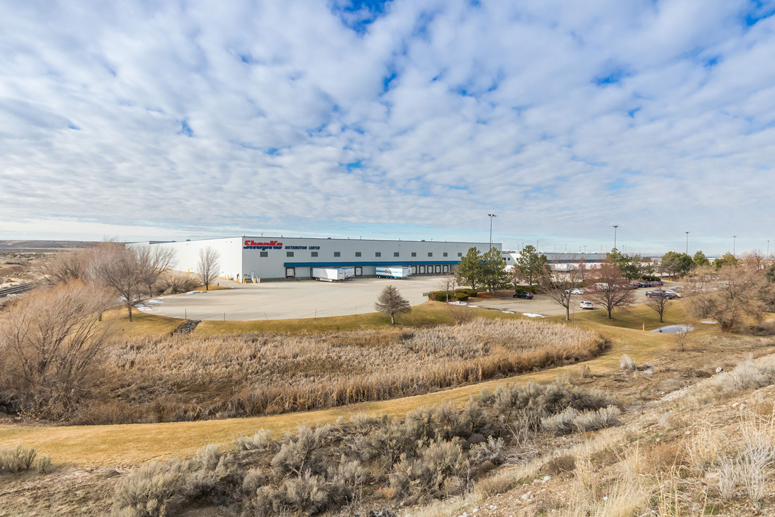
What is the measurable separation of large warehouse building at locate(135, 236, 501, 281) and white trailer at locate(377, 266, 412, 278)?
2531 mm

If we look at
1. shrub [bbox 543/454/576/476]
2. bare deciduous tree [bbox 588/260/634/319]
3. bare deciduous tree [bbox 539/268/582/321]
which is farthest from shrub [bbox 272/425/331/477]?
bare deciduous tree [bbox 588/260/634/319]

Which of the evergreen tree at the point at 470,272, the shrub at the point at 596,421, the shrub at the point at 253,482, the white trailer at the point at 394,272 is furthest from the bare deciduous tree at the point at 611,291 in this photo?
the shrub at the point at 253,482

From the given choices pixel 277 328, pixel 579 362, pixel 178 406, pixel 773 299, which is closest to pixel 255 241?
pixel 277 328

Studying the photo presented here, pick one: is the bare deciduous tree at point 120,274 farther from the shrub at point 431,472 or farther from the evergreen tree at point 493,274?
the evergreen tree at point 493,274

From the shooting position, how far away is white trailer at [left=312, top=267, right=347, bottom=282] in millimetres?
55031

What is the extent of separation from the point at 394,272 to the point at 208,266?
2960 cm

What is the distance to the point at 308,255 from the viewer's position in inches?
2292

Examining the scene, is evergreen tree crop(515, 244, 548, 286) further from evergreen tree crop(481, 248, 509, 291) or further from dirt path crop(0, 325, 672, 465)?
dirt path crop(0, 325, 672, 465)

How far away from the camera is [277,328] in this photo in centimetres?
2448

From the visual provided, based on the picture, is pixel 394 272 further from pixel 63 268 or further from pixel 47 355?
pixel 47 355

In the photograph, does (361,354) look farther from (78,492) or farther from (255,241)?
(255,241)

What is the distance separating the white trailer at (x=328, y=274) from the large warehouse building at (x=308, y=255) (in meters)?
1.82

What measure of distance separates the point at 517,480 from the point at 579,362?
15.1 metres

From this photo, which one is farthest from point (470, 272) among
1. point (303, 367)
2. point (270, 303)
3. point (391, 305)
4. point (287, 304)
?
point (303, 367)
